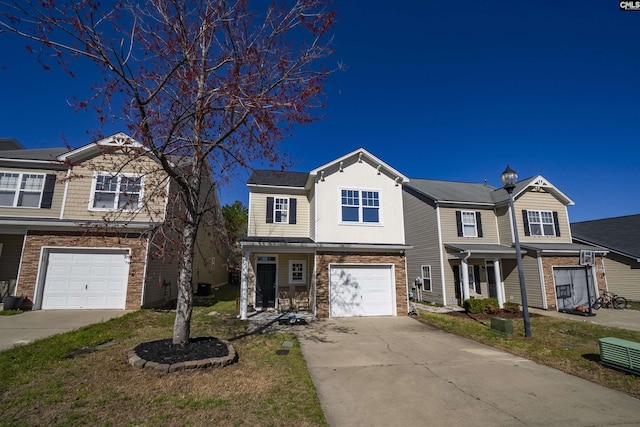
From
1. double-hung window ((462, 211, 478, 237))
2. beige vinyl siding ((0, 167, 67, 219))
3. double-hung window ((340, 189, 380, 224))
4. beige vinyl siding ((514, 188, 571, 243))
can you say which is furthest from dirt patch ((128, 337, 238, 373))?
beige vinyl siding ((514, 188, 571, 243))

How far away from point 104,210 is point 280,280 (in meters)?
8.27

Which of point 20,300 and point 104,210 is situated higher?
point 104,210

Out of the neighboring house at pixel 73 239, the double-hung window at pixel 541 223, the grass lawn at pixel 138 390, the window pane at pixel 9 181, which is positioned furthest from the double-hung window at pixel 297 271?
the double-hung window at pixel 541 223

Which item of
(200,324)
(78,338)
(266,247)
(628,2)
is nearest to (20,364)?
(78,338)

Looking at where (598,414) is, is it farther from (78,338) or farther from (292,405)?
(78,338)

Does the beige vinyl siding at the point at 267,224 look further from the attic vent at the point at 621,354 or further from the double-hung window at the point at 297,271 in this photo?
the attic vent at the point at 621,354

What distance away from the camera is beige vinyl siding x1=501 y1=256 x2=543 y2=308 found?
15789 mm

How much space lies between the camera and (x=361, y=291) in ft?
42.4

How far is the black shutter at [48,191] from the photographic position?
12.7m

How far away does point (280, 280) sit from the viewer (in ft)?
46.6

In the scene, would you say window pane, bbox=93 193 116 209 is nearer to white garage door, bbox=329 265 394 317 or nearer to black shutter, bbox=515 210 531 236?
white garage door, bbox=329 265 394 317

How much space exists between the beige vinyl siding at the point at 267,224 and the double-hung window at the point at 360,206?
7.76 feet

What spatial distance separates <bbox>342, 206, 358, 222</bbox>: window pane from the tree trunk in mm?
7681

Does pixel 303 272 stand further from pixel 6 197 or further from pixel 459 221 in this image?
pixel 6 197
